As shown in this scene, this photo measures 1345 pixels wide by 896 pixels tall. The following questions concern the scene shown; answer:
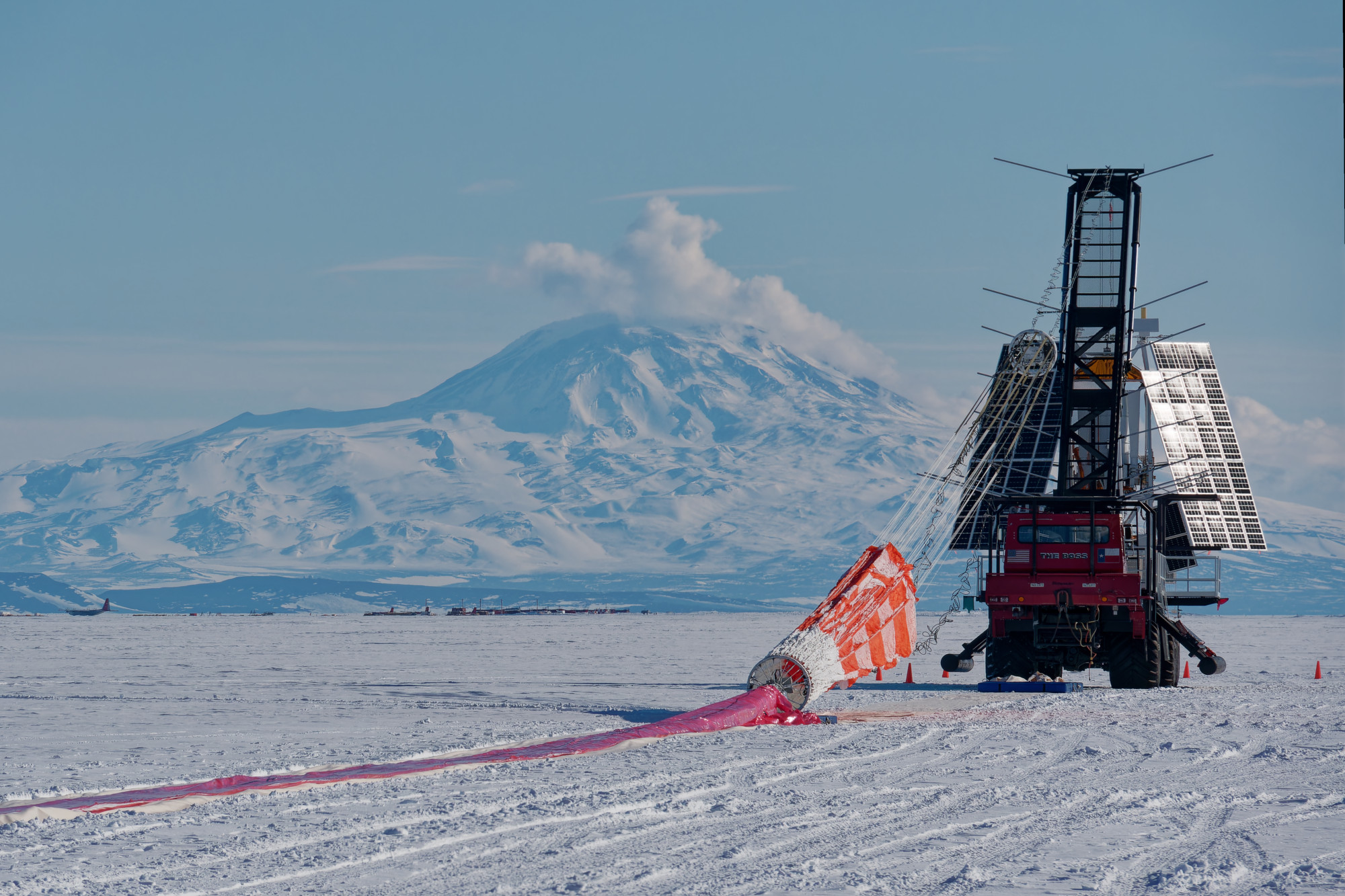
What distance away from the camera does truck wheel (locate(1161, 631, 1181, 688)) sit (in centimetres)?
3324

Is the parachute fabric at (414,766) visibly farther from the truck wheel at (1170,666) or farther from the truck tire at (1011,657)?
the truck wheel at (1170,666)

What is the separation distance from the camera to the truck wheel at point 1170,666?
3324 centimetres

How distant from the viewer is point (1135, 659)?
105 feet

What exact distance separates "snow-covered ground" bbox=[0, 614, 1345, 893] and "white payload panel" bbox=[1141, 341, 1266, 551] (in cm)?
709

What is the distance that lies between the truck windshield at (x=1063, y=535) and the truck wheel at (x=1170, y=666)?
3015 millimetres

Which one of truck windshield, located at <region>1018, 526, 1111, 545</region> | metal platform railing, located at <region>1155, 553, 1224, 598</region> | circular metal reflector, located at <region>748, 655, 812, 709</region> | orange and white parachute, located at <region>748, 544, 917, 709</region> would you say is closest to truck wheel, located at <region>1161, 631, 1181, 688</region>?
metal platform railing, located at <region>1155, 553, 1224, 598</region>

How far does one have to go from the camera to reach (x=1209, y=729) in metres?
23.9

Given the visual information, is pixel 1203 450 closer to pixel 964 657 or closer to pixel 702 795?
pixel 964 657

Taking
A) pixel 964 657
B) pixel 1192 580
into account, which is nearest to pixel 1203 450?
pixel 1192 580

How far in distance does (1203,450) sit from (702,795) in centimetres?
3026

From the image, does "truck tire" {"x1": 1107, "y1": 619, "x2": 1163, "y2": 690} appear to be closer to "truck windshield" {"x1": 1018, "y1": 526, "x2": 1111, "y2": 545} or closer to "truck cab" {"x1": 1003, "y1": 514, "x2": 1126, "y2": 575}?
"truck cab" {"x1": 1003, "y1": 514, "x2": 1126, "y2": 575}

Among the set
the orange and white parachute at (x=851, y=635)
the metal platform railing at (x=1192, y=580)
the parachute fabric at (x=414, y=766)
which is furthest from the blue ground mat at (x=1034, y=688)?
the parachute fabric at (x=414, y=766)

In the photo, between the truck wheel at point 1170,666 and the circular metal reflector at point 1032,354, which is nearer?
the truck wheel at point 1170,666

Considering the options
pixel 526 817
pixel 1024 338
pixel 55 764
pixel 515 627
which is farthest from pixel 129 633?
pixel 526 817
